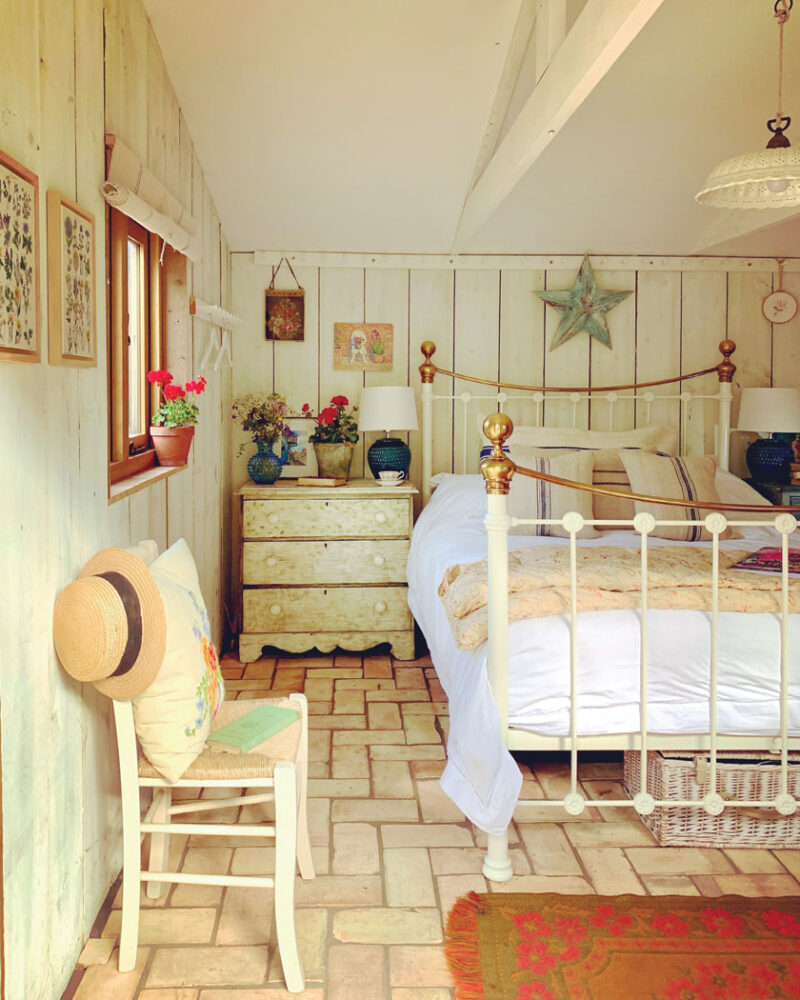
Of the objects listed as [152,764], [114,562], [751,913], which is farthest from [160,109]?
[751,913]

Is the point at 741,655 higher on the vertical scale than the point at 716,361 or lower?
lower

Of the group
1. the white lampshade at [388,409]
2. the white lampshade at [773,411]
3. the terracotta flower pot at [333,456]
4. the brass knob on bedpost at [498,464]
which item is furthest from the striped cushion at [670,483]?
the brass knob on bedpost at [498,464]

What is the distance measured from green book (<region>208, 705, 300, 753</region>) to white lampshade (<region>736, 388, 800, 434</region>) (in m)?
2.92

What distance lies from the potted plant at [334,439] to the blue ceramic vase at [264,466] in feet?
0.70

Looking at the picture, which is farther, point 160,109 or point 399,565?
point 399,565

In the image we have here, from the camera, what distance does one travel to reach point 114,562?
1889mm

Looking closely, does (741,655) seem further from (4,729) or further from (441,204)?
(441,204)

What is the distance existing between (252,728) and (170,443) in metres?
1.13

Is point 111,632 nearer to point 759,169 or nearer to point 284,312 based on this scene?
point 759,169

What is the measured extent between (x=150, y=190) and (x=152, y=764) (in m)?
1.48

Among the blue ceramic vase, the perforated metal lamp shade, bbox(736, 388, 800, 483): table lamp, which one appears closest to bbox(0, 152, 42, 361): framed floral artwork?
the perforated metal lamp shade

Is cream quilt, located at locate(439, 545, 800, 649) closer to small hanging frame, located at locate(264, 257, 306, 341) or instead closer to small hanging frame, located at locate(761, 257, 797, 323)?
small hanging frame, located at locate(264, 257, 306, 341)

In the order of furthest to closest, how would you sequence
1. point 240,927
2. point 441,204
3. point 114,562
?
point 441,204
point 240,927
point 114,562

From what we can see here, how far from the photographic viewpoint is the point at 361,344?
4496mm
